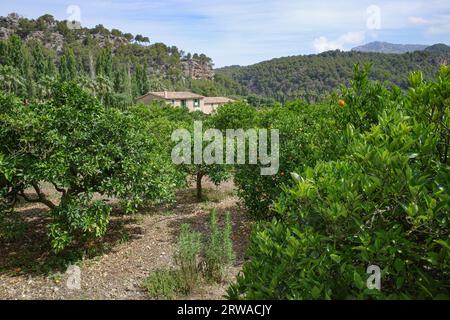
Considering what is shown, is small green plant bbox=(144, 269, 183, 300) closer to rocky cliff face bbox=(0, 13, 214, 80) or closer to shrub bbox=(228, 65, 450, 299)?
shrub bbox=(228, 65, 450, 299)

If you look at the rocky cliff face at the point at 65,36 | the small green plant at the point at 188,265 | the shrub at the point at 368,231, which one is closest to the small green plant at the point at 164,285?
the small green plant at the point at 188,265

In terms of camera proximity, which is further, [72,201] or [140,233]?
[140,233]

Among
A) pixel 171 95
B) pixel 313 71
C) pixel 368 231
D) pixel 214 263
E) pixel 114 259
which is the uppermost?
pixel 313 71

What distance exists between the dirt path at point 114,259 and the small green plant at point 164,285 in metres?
0.16

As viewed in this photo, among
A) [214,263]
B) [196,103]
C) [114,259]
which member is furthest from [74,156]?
[196,103]

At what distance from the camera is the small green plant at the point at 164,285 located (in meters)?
5.80

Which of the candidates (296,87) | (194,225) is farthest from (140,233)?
(296,87)

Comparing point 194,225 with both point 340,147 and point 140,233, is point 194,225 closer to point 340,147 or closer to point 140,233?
point 140,233

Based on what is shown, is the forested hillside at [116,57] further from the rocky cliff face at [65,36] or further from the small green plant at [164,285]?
the small green plant at [164,285]

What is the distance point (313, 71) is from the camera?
13075 centimetres

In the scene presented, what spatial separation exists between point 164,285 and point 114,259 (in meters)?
1.93

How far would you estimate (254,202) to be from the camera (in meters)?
8.41

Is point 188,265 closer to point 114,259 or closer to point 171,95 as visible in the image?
point 114,259
